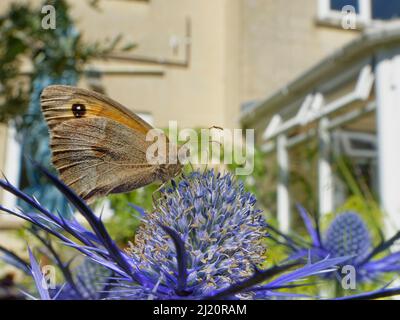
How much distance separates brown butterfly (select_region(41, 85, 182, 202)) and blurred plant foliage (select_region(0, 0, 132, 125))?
2233 mm

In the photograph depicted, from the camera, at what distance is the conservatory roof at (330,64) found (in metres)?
3.29

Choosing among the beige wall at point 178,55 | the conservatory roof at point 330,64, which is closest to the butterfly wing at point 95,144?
the conservatory roof at point 330,64

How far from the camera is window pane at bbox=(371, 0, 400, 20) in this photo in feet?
15.1

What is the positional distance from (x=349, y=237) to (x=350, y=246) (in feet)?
0.13

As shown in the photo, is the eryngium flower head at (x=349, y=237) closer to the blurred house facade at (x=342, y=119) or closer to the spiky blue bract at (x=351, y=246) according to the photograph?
the spiky blue bract at (x=351, y=246)

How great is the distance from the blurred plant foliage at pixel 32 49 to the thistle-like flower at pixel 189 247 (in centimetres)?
234

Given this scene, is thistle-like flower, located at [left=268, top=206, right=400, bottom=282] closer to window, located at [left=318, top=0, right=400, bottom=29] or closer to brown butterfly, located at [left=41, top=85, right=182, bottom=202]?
brown butterfly, located at [left=41, top=85, right=182, bottom=202]

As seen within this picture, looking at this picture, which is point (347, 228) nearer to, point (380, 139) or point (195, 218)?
point (195, 218)

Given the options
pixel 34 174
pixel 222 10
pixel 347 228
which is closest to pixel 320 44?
pixel 222 10

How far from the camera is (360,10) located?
506cm

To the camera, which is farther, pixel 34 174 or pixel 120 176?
pixel 34 174

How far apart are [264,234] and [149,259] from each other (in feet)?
0.46

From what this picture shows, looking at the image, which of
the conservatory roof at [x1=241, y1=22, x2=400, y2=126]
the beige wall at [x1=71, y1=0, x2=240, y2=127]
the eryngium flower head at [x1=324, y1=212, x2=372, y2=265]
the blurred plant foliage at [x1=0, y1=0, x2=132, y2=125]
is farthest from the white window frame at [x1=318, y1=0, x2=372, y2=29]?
the eryngium flower head at [x1=324, y1=212, x2=372, y2=265]
